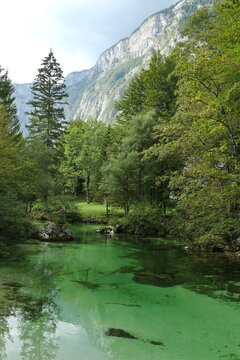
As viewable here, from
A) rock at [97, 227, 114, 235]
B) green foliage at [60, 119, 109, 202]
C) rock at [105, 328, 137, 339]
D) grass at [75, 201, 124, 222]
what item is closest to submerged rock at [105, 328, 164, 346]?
rock at [105, 328, 137, 339]

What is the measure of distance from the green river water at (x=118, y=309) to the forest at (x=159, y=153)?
2.61m

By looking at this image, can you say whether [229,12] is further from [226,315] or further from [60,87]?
[60,87]

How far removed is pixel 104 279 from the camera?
1078 centimetres

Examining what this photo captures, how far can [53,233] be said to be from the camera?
20.5m

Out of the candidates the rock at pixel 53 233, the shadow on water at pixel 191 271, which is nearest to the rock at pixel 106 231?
the rock at pixel 53 233

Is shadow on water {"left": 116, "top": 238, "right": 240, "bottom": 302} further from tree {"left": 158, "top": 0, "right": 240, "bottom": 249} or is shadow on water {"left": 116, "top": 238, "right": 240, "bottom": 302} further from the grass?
the grass

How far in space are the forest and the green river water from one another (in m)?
2.61

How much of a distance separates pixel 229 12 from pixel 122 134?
1828 centimetres

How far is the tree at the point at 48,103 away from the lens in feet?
116

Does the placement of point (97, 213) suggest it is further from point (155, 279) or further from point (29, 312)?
point (29, 312)

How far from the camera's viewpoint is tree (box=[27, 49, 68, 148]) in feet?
116

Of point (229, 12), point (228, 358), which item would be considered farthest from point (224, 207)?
point (229, 12)

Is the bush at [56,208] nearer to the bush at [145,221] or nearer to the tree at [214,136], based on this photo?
the bush at [145,221]

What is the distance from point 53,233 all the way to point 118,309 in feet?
45.0
